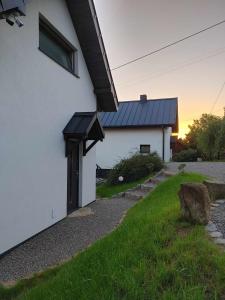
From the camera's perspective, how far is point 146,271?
3.45m

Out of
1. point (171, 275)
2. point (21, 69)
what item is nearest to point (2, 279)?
point (171, 275)

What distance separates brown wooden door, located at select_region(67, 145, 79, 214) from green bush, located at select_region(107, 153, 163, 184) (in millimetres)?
4687

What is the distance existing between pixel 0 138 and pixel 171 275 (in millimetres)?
3598

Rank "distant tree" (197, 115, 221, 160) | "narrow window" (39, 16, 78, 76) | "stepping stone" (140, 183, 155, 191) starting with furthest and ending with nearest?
1. "distant tree" (197, 115, 221, 160)
2. "stepping stone" (140, 183, 155, 191)
3. "narrow window" (39, 16, 78, 76)

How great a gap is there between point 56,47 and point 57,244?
5.15 m

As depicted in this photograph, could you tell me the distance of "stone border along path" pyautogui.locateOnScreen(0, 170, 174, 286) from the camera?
503 centimetres

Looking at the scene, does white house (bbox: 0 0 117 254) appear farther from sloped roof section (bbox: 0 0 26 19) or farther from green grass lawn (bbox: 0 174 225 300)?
green grass lawn (bbox: 0 174 225 300)

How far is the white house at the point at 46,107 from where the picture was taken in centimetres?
565

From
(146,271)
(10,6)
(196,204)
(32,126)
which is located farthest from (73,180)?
(146,271)

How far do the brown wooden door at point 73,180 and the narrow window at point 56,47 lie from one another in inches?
95.4

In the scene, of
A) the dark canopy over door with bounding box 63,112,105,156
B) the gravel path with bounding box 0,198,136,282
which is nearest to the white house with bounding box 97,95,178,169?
the dark canopy over door with bounding box 63,112,105,156

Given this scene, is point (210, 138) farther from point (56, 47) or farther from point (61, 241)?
point (61, 241)

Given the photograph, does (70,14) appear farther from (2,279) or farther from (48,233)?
(2,279)

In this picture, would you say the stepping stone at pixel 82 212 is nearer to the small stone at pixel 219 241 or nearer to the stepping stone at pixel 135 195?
the stepping stone at pixel 135 195
